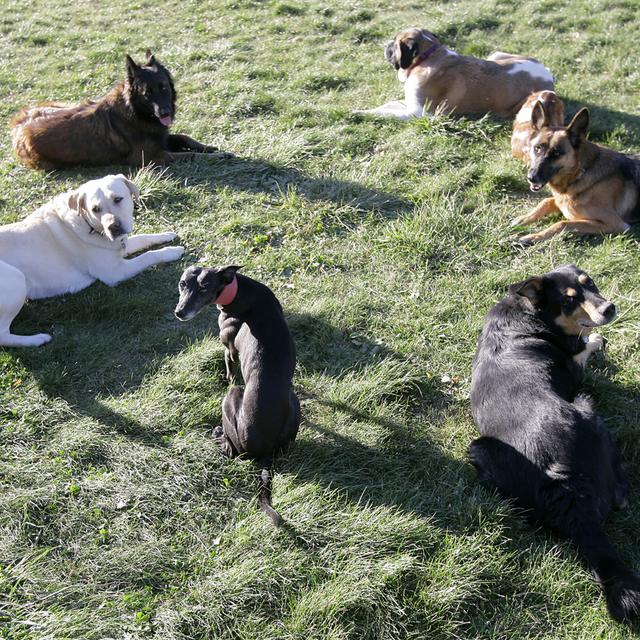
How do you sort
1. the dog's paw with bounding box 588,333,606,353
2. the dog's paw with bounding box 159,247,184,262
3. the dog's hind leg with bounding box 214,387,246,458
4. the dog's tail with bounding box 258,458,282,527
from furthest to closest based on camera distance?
the dog's paw with bounding box 159,247,184,262 < the dog's paw with bounding box 588,333,606,353 < the dog's hind leg with bounding box 214,387,246,458 < the dog's tail with bounding box 258,458,282,527

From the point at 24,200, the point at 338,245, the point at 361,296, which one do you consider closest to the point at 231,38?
Result: the point at 24,200

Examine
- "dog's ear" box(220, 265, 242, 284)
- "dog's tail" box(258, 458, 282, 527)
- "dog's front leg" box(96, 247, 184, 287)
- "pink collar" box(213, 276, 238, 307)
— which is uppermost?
"dog's ear" box(220, 265, 242, 284)

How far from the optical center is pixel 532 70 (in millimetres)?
7434

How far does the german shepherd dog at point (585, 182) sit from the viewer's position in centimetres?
536

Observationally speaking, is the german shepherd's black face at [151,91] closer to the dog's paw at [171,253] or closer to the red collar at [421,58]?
the dog's paw at [171,253]

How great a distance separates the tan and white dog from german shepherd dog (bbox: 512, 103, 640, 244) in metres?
1.86

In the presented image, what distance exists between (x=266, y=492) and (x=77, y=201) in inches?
128

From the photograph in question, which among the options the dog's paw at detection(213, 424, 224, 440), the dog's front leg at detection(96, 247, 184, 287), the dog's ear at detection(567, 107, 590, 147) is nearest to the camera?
the dog's paw at detection(213, 424, 224, 440)

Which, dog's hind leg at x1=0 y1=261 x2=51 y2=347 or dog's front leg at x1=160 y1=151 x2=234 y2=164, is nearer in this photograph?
dog's hind leg at x1=0 y1=261 x2=51 y2=347

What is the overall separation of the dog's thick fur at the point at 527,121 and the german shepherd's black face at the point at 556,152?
51cm

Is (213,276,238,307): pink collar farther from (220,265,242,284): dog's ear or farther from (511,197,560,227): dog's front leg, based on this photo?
(511,197,560,227): dog's front leg

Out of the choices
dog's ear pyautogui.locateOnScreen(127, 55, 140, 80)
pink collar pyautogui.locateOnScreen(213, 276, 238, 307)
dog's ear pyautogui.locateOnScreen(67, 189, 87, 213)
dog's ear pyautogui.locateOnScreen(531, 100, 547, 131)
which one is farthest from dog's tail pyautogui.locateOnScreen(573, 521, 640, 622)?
dog's ear pyautogui.locateOnScreen(127, 55, 140, 80)

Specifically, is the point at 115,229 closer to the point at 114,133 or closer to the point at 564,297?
the point at 114,133

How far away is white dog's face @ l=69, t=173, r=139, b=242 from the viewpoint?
5.27 m
